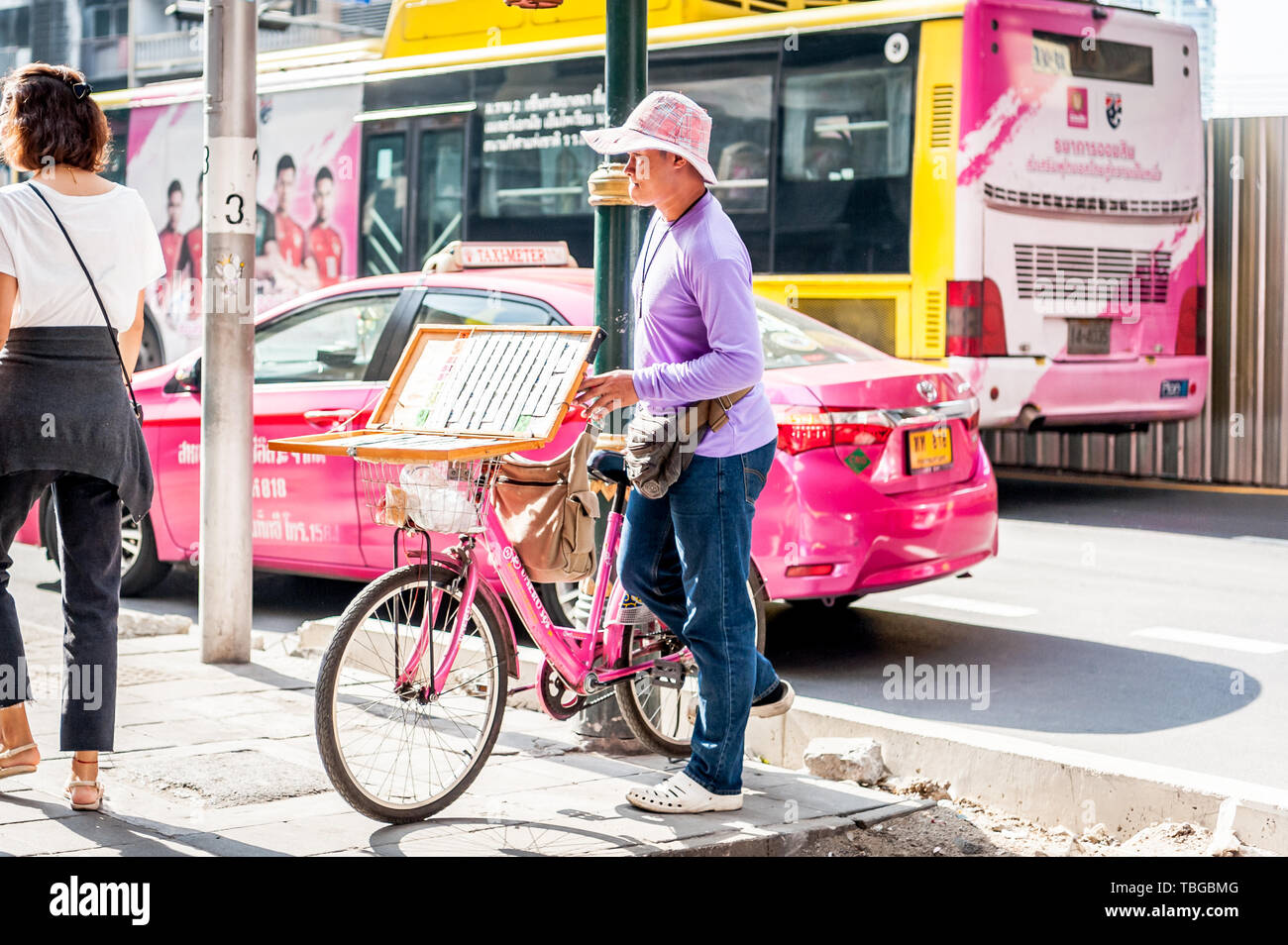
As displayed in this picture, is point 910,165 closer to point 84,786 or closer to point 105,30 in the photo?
point 84,786

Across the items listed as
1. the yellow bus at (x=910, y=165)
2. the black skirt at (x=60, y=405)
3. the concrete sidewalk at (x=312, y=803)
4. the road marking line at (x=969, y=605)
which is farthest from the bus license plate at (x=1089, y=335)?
the black skirt at (x=60, y=405)

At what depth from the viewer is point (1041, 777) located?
4.69 metres

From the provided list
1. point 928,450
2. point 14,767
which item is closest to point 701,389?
point 14,767

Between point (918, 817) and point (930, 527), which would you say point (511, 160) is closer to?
point (930, 527)

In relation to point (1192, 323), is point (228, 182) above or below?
above

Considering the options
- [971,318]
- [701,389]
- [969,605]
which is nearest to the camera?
[701,389]

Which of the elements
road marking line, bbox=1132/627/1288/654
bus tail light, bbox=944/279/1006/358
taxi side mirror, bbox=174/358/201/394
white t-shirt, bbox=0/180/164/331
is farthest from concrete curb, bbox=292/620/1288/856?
bus tail light, bbox=944/279/1006/358

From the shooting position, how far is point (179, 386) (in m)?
7.64

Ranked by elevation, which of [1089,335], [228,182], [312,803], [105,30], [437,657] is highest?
[105,30]

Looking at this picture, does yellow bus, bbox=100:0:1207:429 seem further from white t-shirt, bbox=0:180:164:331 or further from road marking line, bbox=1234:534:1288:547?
white t-shirt, bbox=0:180:164:331

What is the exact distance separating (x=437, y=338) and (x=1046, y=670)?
3.11 meters

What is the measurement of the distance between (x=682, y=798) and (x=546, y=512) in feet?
2.89
